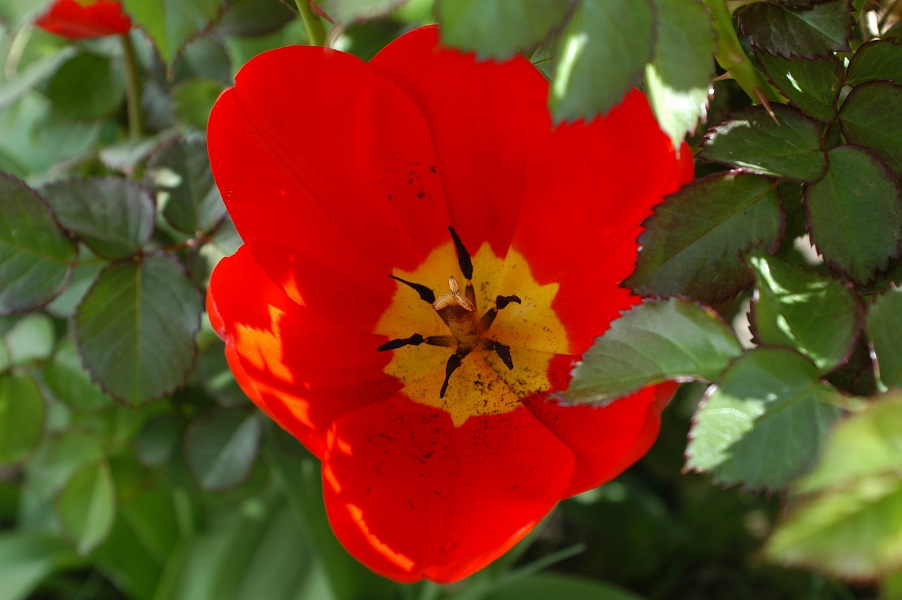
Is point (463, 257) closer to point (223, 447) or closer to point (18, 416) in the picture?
point (223, 447)

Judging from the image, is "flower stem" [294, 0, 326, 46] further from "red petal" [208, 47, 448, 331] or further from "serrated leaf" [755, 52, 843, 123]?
"serrated leaf" [755, 52, 843, 123]

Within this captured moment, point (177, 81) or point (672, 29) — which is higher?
point (672, 29)

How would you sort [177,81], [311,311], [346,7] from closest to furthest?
[346,7] < [311,311] < [177,81]

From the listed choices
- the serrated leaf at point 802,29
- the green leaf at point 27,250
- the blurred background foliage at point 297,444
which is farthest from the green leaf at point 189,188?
the serrated leaf at point 802,29

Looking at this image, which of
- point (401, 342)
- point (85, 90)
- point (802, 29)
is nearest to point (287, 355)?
point (401, 342)

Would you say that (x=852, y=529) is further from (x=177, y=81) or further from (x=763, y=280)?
(x=177, y=81)

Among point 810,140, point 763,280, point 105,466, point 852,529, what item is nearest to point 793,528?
point 852,529

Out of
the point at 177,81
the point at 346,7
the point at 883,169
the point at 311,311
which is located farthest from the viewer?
the point at 177,81

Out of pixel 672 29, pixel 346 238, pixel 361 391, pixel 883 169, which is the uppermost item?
pixel 672 29
